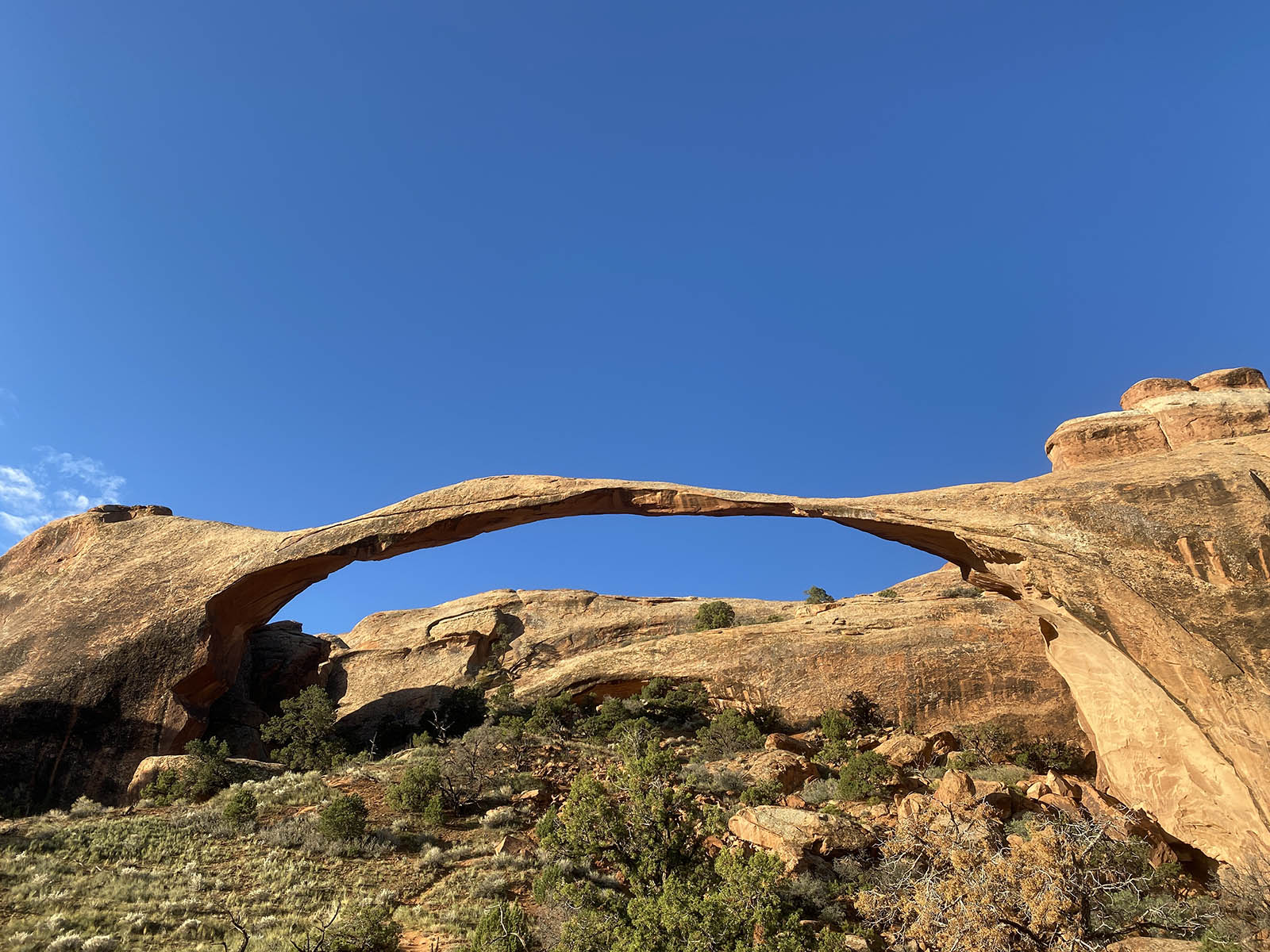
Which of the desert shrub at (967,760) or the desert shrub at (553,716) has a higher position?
the desert shrub at (553,716)

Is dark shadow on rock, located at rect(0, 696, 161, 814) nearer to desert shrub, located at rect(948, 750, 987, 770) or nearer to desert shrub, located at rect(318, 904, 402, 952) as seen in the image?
desert shrub, located at rect(318, 904, 402, 952)

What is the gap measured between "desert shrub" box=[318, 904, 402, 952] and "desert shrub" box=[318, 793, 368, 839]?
2.60 meters

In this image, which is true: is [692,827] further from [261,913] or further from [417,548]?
[417,548]

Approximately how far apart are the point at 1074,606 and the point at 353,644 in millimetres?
32941

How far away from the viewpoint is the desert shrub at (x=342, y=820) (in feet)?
37.9

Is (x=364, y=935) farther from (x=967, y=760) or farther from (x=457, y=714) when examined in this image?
(x=457, y=714)

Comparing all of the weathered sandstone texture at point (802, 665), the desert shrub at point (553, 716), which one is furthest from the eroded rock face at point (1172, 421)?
the desert shrub at point (553, 716)

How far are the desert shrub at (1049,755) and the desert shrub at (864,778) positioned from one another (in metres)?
4.63

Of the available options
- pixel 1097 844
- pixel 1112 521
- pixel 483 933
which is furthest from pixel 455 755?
pixel 1112 521

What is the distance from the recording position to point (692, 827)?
979 centimetres

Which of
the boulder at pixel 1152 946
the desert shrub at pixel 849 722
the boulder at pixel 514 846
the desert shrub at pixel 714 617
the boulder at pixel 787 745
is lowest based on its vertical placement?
the boulder at pixel 1152 946

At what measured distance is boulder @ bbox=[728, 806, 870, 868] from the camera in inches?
427

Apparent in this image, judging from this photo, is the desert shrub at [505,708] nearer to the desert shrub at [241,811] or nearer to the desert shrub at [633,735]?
the desert shrub at [633,735]

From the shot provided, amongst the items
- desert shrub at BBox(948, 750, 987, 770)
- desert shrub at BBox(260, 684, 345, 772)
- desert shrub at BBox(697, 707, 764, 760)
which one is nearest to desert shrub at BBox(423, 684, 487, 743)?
desert shrub at BBox(260, 684, 345, 772)
